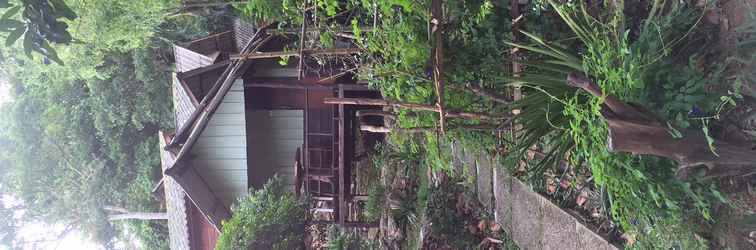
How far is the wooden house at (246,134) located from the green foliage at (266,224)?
4.24ft

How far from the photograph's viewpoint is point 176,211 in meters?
8.88

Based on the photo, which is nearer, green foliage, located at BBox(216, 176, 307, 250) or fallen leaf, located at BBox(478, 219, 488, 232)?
fallen leaf, located at BBox(478, 219, 488, 232)

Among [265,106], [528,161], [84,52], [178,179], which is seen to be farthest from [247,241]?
[84,52]

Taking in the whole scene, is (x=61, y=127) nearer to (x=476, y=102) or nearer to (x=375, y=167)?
(x=375, y=167)

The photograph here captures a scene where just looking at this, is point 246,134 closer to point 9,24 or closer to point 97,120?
point 9,24

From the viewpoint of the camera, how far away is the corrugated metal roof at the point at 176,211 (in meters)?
8.41

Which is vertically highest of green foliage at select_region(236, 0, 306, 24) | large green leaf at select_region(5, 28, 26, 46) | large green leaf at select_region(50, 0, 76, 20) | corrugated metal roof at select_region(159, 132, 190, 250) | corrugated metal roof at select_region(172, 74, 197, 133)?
green foliage at select_region(236, 0, 306, 24)

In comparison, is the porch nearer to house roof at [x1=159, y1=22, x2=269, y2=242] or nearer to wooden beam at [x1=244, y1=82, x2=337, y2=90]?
wooden beam at [x1=244, y1=82, x2=337, y2=90]

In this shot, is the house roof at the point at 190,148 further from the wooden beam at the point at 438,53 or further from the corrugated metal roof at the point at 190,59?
the wooden beam at the point at 438,53

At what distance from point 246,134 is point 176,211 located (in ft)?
5.85

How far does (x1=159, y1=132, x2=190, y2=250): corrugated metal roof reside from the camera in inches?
331

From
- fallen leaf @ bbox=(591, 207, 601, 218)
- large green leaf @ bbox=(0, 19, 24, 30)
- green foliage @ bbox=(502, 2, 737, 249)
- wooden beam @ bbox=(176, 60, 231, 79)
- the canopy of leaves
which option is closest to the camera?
green foliage @ bbox=(502, 2, 737, 249)

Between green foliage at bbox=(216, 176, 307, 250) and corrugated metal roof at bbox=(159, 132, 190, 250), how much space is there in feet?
5.35

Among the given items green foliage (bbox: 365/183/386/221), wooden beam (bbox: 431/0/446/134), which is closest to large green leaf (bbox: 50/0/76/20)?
wooden beam (bbox: 431/0/446/134)
